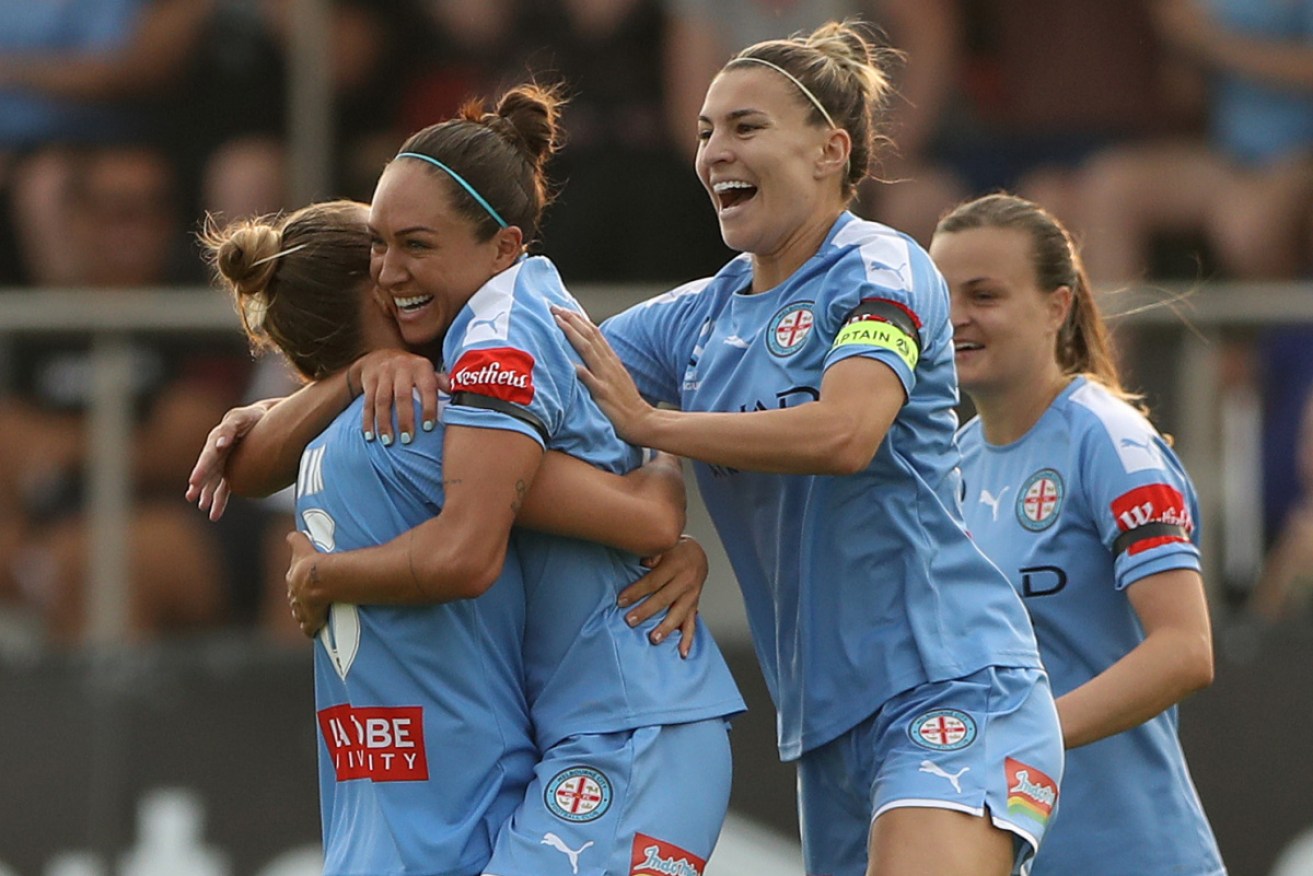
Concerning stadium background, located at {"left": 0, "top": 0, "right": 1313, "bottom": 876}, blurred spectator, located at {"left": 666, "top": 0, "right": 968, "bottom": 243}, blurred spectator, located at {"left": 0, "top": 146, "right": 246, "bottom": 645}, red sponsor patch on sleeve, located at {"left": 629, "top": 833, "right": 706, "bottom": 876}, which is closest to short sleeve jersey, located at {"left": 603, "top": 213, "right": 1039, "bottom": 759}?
red sponsor patch on sleeve, located at {"left": 629, "top": 833, "right": 706, "bottom": 876}

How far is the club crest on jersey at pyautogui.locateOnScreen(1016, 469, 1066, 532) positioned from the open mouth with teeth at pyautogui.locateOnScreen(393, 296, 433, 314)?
4.63 ft

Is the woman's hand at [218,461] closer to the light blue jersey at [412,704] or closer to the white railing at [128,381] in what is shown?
the light blue jersey at [412,704]

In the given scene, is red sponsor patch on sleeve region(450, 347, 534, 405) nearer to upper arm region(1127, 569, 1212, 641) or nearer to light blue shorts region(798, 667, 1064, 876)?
light blue shorts region(798, 667, 1064, 876)

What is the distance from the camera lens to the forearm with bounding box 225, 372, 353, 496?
354 centimetres

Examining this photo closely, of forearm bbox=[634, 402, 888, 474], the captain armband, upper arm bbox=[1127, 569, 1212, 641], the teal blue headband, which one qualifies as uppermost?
the teal blue headband

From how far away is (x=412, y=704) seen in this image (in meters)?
3.36

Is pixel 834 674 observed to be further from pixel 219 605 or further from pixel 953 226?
pixel 219 605

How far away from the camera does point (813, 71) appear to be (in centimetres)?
381

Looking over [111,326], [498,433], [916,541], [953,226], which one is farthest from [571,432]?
[111,326]

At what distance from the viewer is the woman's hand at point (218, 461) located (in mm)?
3684

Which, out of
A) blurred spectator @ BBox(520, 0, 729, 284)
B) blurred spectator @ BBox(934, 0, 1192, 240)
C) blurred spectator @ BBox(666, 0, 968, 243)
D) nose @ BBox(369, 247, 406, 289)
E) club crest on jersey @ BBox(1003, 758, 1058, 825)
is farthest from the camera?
blurred spectator @ BBox(934, 0, 1192, 240)

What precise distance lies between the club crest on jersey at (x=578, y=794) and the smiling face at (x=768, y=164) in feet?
3.33

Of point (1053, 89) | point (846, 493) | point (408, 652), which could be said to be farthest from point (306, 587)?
point (1053, 89)

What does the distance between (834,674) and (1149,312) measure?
342 cm
